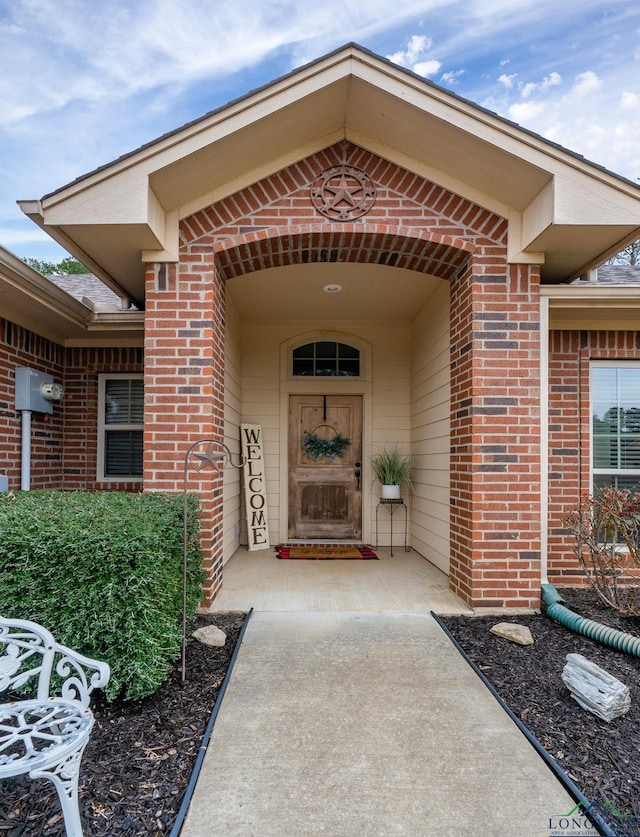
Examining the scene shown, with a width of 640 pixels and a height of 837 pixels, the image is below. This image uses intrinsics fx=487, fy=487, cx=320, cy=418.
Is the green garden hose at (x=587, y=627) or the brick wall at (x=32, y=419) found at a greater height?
the brick wall at (x=32, y=419)

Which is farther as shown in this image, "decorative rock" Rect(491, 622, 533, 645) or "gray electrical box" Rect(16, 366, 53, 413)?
"gray electrical box" Rect(16, 366, 53, 413)

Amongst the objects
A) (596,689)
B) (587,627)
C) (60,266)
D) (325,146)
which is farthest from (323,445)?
(60,266)

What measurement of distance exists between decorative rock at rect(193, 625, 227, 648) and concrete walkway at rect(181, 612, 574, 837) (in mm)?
154

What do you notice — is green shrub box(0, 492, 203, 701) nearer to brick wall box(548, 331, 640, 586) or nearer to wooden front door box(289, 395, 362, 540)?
wooden front door box(289, 395, 362, 540)

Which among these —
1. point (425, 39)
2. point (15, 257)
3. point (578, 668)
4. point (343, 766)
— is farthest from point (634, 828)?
point (425, 39)

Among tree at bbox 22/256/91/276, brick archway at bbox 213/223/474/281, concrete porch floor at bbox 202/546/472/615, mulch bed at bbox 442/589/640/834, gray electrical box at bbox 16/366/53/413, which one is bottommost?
mulch bed at bbox 442/589/640/834

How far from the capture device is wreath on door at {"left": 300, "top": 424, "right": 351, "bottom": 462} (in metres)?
6.05

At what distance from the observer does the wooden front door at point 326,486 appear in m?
6.07

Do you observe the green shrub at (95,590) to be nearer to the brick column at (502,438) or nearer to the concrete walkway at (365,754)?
the concrete walkway at (365,754)

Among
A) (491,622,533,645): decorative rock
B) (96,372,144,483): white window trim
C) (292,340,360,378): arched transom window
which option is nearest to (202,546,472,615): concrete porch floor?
(491,622,533,645): decorative rock

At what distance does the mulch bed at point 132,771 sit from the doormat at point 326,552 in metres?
2.63

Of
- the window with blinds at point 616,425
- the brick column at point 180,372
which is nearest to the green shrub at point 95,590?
the brick column at point 180,372

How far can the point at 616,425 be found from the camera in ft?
15.5

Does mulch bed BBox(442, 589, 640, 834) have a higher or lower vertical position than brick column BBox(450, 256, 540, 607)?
lower
